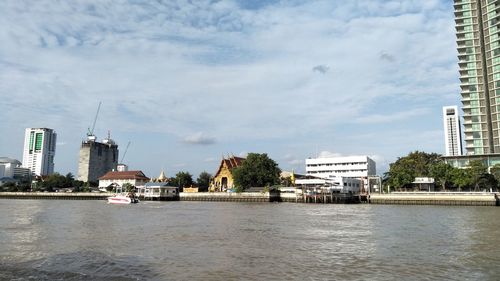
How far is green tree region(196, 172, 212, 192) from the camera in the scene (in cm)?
15007

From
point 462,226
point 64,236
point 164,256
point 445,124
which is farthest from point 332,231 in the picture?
point 445,124

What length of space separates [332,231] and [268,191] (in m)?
71.5

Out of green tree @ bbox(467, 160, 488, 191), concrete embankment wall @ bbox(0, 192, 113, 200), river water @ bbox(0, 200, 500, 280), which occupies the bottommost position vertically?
river water @ bbox(0, 200, 500, 280)

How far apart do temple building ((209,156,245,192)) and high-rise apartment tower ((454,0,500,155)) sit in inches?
2753

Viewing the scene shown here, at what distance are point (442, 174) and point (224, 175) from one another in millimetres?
70301

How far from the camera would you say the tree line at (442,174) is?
278ft

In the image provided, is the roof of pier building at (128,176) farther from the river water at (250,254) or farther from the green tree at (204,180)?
the river water at (250,254)

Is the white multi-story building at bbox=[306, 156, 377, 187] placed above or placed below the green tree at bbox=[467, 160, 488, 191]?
above

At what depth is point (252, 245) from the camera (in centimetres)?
2414

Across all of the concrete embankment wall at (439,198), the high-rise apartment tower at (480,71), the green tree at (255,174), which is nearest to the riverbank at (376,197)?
the concrete embankment wall at (439,198)

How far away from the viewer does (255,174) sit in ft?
373

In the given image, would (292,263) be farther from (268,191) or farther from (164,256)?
(268,191)

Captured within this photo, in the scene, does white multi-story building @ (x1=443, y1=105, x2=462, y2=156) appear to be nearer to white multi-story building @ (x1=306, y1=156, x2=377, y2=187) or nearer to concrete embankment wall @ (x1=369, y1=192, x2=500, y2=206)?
white multi-story building @ (x1=306, y1=156, x2=377, y2=187)

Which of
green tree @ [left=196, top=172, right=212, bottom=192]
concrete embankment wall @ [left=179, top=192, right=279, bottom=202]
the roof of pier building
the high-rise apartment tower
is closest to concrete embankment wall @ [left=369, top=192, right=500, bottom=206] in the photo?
concrete embankment wall @ [left=179, top=192, right=279, bottom=202]
